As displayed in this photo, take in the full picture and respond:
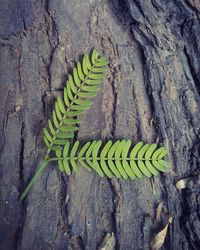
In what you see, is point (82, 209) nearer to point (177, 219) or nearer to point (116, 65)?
point (177, 219)

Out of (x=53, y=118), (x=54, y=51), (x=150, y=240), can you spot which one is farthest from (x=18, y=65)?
(x=150, y=240)

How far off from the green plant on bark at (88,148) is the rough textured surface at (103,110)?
0.18ft

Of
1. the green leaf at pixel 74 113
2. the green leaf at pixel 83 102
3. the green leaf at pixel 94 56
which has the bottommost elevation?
the green leaf at pixel 74 113

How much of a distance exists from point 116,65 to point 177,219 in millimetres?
833

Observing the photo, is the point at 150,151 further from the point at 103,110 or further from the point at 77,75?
the point at 77,75

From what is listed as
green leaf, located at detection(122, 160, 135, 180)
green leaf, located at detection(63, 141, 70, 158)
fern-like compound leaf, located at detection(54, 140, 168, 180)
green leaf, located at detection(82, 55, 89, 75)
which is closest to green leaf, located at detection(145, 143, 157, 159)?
fern-like compound leaf, located at detection(54, 140, 168, 180)

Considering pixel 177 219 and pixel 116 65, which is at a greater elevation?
pixel 116 65

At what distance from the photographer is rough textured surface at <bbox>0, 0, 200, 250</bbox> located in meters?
2.01

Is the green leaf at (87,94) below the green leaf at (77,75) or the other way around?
below

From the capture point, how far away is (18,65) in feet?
6.78

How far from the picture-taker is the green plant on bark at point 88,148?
1993 millimetres

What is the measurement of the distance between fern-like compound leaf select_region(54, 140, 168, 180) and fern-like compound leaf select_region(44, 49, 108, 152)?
55 mm

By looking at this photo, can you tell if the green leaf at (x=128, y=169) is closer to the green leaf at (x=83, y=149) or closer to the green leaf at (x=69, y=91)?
the green leaf at (x=83, y=149)

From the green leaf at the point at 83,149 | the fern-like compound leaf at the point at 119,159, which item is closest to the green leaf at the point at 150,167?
the fern-like compound leaf at the point at 119,159
